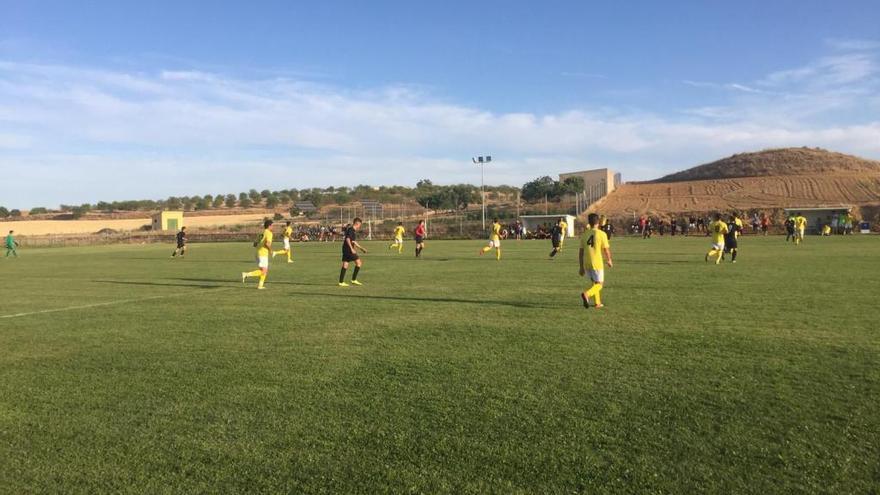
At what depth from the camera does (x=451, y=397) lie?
5824mm

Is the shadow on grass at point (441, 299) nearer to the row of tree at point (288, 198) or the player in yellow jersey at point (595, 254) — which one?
the player in yellow jersey at point (595, 254)

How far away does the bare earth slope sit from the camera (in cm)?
7288

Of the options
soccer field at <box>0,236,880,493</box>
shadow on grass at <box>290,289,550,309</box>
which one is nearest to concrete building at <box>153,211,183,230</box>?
shadow on grass at <box>290,289,550,309</box>

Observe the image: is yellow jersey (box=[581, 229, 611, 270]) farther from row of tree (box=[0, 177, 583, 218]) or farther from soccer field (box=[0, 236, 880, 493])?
row of tree (box=[0, 177, 583, 218])

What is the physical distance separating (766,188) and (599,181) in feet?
73.9

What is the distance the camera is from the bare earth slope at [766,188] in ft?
239

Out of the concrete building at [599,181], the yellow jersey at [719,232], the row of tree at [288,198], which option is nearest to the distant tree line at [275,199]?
the row of tree at [288,198]

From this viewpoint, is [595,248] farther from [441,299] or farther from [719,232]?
[719,232]

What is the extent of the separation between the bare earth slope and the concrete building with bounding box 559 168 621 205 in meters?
1.26

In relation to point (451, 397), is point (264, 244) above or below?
above

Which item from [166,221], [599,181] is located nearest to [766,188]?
[599,181]

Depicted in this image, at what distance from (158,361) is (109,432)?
2649 millimetres

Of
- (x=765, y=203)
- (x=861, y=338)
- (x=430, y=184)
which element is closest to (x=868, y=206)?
(x=765, y=203)

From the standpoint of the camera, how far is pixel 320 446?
469 cm
